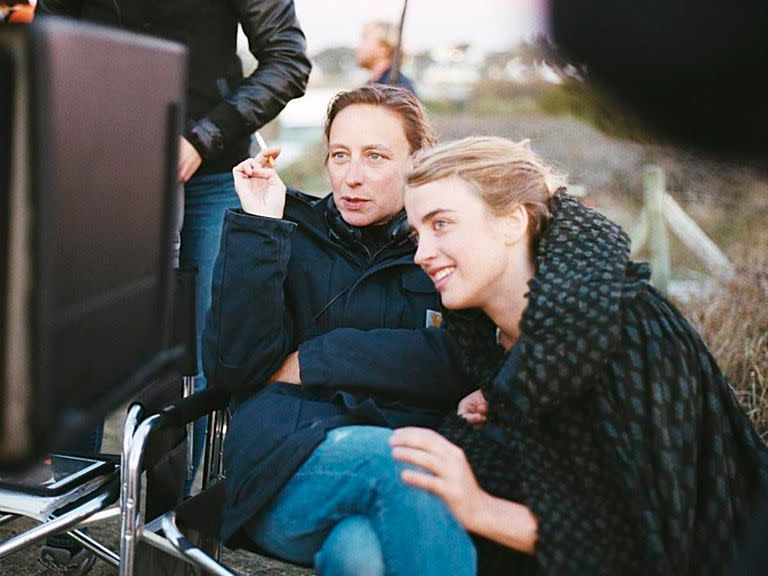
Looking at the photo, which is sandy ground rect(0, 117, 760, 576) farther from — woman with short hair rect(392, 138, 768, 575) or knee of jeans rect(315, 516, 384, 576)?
knee of jeans rect(315, 516, 384, 576)

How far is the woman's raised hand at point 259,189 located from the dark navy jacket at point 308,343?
0.24ft

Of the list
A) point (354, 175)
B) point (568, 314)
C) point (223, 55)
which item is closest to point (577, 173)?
point (223, 55)

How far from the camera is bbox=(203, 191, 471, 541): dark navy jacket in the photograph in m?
1.98

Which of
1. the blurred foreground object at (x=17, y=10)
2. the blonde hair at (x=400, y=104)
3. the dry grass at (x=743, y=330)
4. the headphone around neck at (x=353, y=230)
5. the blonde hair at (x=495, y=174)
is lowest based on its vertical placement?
the dry grass at (x=743, y=330)

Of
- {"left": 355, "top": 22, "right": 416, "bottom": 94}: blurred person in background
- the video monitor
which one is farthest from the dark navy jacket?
{"left": 355, "top": 22, "right": 416, "bottom": 94}: blurred person in background

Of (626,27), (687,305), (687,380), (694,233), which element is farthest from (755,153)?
(694,233)

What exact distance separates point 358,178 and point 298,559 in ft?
2.85

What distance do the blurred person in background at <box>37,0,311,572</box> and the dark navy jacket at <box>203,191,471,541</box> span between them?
1.41 feet

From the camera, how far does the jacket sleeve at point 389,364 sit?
2111 mm

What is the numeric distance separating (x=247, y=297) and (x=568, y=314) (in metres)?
0.75

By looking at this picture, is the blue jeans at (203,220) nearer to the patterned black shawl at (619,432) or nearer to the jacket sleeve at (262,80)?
the jacket sleeve at (262,80)

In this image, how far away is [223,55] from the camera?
285cm

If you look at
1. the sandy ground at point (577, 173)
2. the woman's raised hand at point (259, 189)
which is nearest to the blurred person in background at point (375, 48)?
the sandy ground at point (577, 173)

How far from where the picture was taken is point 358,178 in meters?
2.41
